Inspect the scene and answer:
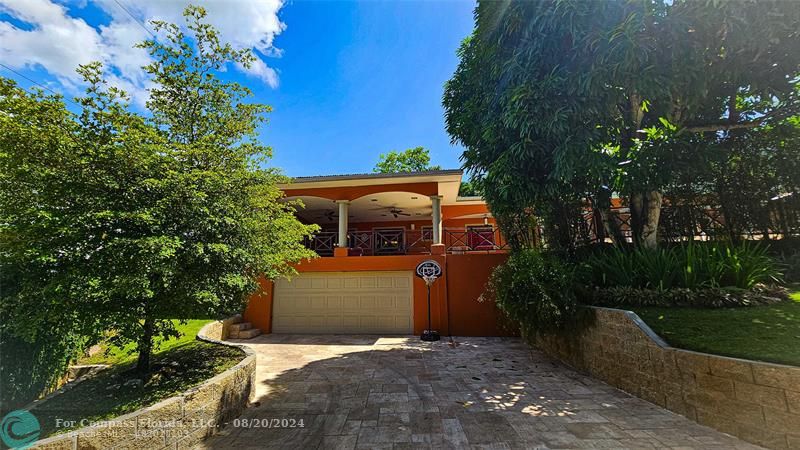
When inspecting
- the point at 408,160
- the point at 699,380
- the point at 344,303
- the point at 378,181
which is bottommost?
the point at 699,380

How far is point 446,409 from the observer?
163 inches

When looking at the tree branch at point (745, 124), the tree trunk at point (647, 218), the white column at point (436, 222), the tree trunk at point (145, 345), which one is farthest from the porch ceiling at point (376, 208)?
the tree branch at point (745, 124)

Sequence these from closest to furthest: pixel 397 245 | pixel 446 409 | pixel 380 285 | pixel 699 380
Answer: pixel 699 380 → pixel 446 409 → pixel 380 285 → pixel 397 245

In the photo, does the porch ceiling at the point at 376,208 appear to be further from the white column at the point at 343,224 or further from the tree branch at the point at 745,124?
the tree branch at the point at 745,124

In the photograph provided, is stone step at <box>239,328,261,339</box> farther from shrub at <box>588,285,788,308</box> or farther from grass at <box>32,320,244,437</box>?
shrub at <box>588,285,788,308</box>

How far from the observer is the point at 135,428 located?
269 centimetres

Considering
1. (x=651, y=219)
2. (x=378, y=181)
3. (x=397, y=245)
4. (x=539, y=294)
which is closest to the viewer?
(x=539, y=294)

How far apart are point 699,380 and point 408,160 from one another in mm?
24178

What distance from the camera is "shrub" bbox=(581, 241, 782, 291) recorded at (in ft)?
16.6

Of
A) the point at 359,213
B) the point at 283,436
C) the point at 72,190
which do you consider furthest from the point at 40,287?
the point at 359,213

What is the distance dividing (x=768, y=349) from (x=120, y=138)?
7624 millimetres

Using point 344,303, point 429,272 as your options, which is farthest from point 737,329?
point 344,303

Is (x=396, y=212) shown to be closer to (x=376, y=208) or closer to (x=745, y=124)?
(x=376, y=208)

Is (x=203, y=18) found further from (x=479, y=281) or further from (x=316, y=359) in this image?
(x=479, y=281)
